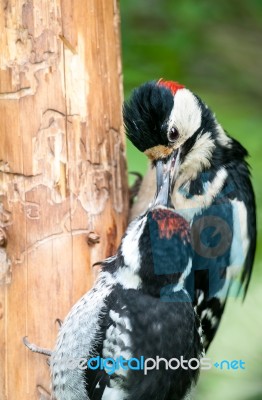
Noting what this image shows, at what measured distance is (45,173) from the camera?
10.9ft

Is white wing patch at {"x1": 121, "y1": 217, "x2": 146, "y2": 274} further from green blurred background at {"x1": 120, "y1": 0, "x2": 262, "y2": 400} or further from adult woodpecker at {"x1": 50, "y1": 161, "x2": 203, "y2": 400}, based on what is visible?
green blurred background at {"x1": 120, "y1": 0, "x2": 262, "y2": 400}

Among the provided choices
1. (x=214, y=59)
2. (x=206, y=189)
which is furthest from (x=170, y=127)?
(x=214, y=59)

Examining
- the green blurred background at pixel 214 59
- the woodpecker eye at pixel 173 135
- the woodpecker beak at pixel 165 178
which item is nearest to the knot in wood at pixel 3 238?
the woodpecker beak at pixel 165 178

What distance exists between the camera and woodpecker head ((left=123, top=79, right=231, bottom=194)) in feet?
11.0

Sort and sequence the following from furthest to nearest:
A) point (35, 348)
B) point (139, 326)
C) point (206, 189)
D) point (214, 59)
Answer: point (214, 59) → point (206, 189) → point (35, 348) → point (139, 326)

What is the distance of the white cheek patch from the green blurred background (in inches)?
23.3

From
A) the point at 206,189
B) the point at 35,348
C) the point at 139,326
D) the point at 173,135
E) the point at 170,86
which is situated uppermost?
the point at 170,86

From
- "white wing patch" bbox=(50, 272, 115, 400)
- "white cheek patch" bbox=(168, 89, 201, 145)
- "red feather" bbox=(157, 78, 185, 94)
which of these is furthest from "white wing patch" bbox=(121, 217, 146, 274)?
"red feather" bbox=(157, 78, 185, 94)

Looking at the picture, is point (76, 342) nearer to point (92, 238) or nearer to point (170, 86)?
point (92, 238)

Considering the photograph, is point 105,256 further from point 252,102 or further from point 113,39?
point 252,102

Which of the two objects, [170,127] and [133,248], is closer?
[133,248]

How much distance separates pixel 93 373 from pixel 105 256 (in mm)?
566

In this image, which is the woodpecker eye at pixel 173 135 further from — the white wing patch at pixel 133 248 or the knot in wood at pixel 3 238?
the knot in wood at pixel 3 238

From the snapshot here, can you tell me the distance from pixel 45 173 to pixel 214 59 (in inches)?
60.7
